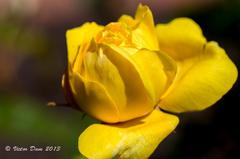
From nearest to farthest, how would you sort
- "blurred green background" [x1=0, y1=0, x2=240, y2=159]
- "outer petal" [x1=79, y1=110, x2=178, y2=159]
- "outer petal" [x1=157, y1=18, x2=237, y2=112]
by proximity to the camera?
"outer petal" [x1=79, y1=110, x2=178, y2=159] < "outer petal" [x1=157, y1=18, x2=237, y2=112] < "blurred green background" [x1=0, y1=0, x2=240, y2=159]

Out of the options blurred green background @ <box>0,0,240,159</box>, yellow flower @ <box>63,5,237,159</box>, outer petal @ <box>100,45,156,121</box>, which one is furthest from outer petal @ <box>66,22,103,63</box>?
blurred green background @ <box>0,0,240,159</box>

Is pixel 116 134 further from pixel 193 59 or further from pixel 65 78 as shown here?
pixel 193 59

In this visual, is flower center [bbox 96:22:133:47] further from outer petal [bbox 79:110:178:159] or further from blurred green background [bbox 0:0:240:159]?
blurred green background [bbox 0:0:240:159]

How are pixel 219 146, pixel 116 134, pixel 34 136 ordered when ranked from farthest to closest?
pixel 219 146, pixel 34 136, pixel 116 134

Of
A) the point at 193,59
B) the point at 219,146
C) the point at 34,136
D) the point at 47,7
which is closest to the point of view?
the point at 193,59

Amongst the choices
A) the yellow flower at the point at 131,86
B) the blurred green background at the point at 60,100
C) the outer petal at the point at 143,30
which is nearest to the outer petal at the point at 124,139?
the yellow flower at the point at 131,86

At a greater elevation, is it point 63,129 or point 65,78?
point 65,78

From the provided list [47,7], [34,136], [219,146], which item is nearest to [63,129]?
[34,136]

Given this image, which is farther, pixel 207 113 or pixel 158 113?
pixel 207 113
